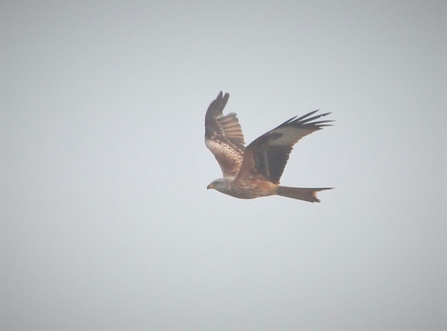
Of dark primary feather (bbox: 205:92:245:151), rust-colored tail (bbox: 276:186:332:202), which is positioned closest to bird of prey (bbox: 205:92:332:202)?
rust-colored tail (bbox: 276:186:332:202)

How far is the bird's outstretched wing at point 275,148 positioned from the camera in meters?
7.83

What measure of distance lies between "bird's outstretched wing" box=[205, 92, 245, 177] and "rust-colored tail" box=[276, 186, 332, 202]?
1.47 meters

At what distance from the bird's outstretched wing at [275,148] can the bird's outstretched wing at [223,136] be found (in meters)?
1.37

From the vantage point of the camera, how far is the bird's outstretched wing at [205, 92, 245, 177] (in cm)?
1015

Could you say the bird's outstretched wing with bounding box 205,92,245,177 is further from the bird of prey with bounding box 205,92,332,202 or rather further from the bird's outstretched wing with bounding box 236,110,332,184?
the bird's outstretched wing with bounding box 236,110,332,184

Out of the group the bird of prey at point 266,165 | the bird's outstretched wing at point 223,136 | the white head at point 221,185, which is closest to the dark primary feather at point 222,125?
the bird's outstretched wing at point 223,136

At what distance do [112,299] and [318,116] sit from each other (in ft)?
208

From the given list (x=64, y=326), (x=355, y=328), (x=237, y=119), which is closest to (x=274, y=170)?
(x=237, y=119)

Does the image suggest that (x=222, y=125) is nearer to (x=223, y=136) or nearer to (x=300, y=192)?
(x=223, y=136)

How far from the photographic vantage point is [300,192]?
832cm

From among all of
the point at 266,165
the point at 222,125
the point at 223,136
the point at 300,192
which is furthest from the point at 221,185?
the point at 222,125

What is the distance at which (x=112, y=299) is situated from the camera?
67.4 meters

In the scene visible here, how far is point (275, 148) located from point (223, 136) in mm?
2925

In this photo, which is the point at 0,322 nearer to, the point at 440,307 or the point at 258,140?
the point at 440,307
